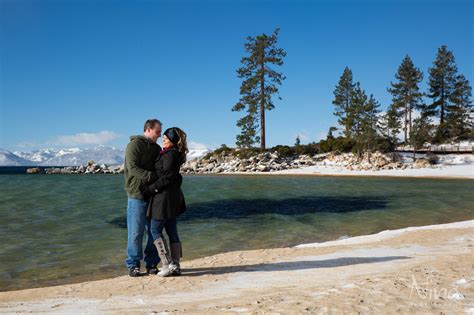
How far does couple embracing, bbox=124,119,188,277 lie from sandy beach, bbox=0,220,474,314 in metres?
0.48

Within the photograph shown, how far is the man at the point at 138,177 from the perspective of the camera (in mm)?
5785

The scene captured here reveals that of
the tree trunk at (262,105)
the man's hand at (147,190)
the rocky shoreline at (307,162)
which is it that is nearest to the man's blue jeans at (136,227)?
the man's hand at (147,190)

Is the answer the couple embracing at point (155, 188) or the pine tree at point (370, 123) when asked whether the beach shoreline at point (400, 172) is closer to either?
the pine tree at point (370, 123)

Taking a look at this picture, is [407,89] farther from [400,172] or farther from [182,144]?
[182,144]

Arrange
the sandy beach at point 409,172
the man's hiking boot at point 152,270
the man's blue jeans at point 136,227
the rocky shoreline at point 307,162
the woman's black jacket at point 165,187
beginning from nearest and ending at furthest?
the woman's black jacket at point 165,187 → the man's blue jeans at point 136,227 → the man's hiking boot at point 152,270 → the sandy beach at point 409,172 → the rocky shoreline at point 307,162

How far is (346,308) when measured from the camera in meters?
3.93

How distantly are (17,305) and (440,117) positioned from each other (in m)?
78.9

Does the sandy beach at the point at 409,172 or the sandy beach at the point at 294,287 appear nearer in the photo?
the sandy beach at the point at 294,287

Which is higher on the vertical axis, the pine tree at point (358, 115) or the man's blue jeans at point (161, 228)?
the pine tree at point (358, 115)

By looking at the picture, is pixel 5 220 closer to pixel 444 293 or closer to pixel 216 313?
pixel 216 313

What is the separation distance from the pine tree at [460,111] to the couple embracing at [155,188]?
69325 millimetres

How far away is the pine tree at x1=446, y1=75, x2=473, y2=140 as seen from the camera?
63406 millimetres

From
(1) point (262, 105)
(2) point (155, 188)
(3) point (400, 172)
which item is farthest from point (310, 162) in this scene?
(2) point (155, 188)

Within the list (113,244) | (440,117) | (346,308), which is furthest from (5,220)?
(440,117)
